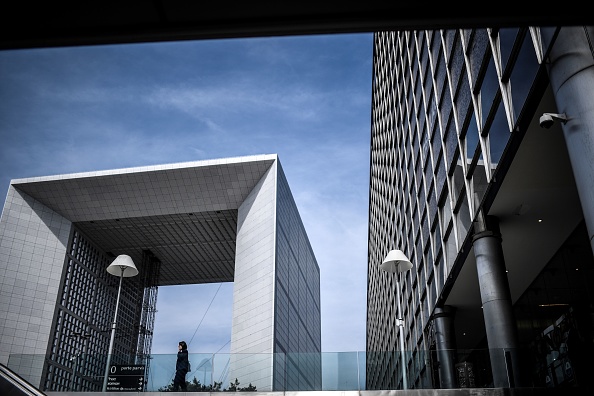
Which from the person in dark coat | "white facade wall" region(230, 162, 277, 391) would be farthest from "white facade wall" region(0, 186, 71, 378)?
the person in dark coat

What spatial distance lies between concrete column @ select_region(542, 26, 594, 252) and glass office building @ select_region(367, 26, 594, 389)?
1.0 inches

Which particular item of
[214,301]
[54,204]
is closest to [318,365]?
[54,204]

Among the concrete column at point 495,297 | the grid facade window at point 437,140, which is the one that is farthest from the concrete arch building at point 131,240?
the concrete column at point 495,297

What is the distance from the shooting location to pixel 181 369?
18875mm

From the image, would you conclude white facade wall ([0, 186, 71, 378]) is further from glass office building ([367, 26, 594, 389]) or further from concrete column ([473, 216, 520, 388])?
concrete column ([473, 216, 520, 388])

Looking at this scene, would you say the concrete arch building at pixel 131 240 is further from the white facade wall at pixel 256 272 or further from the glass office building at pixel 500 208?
the glass office building at pixel 500 208

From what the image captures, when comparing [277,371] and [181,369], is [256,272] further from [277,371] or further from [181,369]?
[181,369]

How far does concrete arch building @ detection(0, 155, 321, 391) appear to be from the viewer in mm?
39281

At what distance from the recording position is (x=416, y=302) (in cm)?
3434

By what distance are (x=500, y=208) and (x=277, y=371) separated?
9256 mm

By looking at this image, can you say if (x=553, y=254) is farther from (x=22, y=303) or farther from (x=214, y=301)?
(x=214, y=301)

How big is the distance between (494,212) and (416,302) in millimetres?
15680

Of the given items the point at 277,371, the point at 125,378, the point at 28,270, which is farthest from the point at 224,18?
the point at 28,270

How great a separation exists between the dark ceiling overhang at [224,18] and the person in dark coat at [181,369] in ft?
54.9
